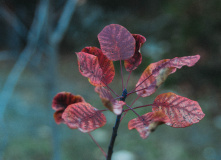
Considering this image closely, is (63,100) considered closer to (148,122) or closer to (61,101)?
(61,101)

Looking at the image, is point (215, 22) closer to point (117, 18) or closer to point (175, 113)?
point (117, 18)

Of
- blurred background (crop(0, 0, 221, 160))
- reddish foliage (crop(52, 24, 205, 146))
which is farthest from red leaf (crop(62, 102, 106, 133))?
blurred background (crop(0, 0, 221, 160))

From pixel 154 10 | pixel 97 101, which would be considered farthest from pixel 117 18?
pixel 97 101

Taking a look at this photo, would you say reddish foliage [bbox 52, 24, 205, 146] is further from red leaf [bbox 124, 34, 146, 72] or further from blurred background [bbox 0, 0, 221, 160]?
blurred background [bbox 0, 0, 221, 160]

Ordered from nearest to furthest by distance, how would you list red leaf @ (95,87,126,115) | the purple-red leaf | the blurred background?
red leaf @ (95,87,126,115), the purple-red leaf, the blurred background

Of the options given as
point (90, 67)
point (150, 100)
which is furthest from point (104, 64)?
point (150, 100)

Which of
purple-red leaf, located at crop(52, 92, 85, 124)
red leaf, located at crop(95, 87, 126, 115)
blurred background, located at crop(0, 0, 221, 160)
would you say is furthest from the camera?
blurred background, located at crop(0, 0, 221, 160)

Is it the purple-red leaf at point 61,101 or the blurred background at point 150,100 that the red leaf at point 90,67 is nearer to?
the purple-red leaf at point 61,101
